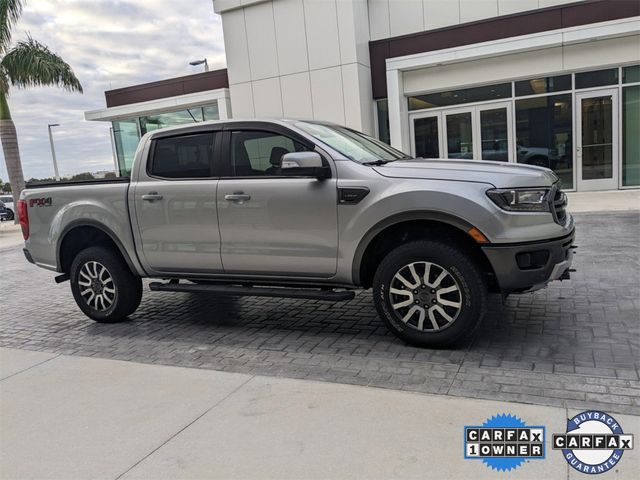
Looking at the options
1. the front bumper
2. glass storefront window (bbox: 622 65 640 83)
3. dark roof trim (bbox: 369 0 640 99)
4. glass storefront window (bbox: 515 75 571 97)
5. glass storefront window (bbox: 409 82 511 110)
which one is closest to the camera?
the front bumper

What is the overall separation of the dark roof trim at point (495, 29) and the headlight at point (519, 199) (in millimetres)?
11377

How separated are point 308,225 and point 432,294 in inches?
46.3

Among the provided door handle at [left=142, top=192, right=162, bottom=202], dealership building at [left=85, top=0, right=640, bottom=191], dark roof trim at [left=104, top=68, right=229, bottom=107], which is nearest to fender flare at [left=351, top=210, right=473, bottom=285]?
door handle at [left=142, top=192, right=162, bottom=202]

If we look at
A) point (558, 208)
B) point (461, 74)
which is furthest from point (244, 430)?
point (461, 74)

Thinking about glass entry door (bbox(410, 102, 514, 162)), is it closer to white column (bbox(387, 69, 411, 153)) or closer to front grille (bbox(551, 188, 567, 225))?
white column (bbox(387, 69, 411, 153))

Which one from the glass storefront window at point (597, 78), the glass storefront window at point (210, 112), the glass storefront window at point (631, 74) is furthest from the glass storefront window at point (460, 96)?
the glass storefront window at point (210, 112)

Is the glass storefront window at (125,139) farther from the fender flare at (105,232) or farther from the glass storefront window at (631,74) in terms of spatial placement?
the glass storefront window at (631,74)

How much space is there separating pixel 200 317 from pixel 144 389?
1.91 meters

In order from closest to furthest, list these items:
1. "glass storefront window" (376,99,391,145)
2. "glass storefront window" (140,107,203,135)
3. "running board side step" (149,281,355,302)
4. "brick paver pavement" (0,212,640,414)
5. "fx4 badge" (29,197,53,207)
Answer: "brick paver pavement" (0,212,640,414) → "running board side step" (149,281,355,302) → "fx4 badge" (29,197,53,207) → "glass storefront window" (376,99,391,145) → "glass storefront window" (140,107,203,135)

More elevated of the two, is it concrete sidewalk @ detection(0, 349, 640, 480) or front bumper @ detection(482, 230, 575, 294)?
front bumper @ detection(482, 230, 575, 294)

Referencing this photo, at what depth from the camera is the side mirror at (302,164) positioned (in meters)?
4.31

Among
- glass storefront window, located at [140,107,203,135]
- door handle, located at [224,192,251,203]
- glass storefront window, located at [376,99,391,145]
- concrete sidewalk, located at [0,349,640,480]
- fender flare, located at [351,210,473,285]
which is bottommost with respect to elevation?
concrete sidewalk, located at [0,349,640,480]

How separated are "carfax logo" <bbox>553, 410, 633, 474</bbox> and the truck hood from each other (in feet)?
5.63

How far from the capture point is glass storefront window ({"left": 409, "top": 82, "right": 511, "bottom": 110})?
14.7 meters
